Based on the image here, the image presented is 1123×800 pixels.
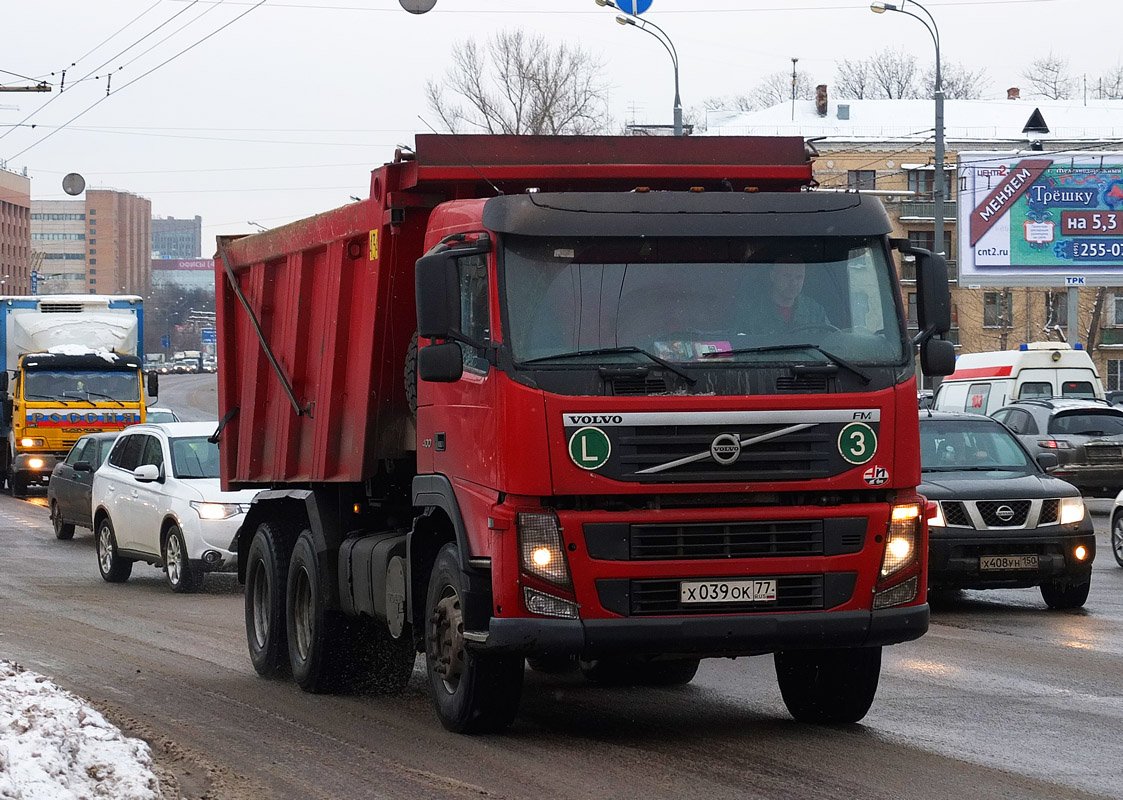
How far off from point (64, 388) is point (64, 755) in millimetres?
25166

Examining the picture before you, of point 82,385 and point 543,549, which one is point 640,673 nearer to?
point 543,549

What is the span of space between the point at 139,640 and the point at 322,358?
11.1 feet

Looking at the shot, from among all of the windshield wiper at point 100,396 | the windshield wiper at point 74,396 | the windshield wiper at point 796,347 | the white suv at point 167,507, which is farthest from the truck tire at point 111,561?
the windshield wiper at point 74,396

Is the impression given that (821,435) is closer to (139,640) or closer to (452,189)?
(452,189)

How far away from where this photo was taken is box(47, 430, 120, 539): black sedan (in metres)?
21.3

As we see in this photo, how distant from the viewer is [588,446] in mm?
7148

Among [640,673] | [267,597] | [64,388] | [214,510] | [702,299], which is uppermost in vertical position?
[702,299]

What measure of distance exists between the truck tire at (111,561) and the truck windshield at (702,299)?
11.4m

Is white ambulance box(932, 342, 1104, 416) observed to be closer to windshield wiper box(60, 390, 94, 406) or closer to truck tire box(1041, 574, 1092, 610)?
windshield wiper box(60, 390, 94, 406)

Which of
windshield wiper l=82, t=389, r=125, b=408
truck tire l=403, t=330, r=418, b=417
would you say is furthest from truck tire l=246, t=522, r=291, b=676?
windshield wiper l=82, t=389, r=125, b=408

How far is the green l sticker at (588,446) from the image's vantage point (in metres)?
7.14

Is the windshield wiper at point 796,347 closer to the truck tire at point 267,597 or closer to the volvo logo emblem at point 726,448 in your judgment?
the volvo logo emblem at point 726,448

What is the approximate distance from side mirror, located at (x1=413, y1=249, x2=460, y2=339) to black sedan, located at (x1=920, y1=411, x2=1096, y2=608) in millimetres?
6837

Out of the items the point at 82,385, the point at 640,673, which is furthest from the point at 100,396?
the point at 640,673
